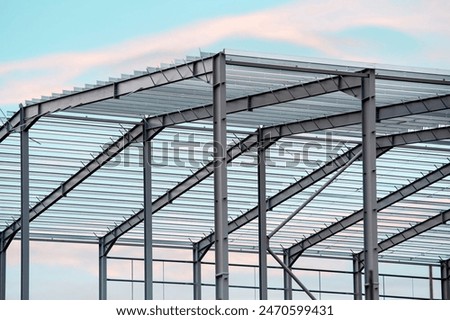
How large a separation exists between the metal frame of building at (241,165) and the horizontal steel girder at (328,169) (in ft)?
0.25

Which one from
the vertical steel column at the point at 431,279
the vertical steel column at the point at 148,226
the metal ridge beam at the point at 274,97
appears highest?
the metal ridge beam at the point at 274,97

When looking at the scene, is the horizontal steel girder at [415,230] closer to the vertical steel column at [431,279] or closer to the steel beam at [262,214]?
the vertical steel column at [431,279]

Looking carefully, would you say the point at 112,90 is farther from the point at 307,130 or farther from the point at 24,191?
the point at 307,130

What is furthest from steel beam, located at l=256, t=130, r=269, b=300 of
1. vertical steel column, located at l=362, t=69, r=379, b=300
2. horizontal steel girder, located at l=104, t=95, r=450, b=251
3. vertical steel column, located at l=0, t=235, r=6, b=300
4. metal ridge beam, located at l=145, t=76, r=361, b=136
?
vertical steel column, located at l=0, t=235, r=6, b=300

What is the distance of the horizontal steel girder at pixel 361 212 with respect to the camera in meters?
57.3

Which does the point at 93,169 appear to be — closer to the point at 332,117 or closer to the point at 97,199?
the point at 97,199

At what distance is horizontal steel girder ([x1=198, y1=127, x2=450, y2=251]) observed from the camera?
4975 cm

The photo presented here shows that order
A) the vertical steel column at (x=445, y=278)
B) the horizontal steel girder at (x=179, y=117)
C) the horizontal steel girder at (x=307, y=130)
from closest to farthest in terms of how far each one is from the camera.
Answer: the horizontal steel girder at (x=179, y=117)
the horizontal steel girder at (x=307, y=130)
the vertical steel column at (x=445, y=278)

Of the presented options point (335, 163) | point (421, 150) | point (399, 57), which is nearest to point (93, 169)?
point (335, 163)

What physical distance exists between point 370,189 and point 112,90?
938cm

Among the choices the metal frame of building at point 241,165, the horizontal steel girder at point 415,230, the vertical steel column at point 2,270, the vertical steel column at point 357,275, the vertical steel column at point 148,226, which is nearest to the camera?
the metal frame of building at point 241,165

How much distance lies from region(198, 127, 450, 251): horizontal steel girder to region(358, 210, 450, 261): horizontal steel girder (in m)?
8.82

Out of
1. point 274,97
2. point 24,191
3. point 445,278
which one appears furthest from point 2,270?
point 274,97

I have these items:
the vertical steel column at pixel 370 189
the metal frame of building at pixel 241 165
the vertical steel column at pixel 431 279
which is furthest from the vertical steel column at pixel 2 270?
the vertical steel column at pixel 370 189
